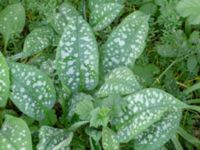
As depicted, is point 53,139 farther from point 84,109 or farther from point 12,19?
point 12,19

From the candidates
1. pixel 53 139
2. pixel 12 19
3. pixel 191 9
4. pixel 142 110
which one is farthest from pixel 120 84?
pixel 12 19

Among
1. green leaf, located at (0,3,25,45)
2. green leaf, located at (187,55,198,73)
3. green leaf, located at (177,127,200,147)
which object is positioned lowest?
green leaf, located at (177,127,200,147)

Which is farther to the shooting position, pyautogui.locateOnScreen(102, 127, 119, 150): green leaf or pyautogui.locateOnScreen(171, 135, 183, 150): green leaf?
pyautogui.locateOnScreen(171, 135, 183, 150): green leaf

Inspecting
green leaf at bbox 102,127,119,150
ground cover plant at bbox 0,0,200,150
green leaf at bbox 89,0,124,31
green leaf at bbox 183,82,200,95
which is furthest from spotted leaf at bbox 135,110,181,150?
green leaf at bbox 89,0,124,31

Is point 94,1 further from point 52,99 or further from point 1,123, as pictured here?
point 1,123

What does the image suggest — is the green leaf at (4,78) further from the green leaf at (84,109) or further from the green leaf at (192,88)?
the green leaf at (192,88)

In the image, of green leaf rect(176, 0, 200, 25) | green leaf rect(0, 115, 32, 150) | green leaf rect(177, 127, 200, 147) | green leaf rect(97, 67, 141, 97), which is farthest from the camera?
green leaf rect(177, 127, 200, 147)

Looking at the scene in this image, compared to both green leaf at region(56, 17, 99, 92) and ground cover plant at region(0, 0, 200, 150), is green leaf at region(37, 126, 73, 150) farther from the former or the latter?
green leaf at region(56, 17, 99, 92)
